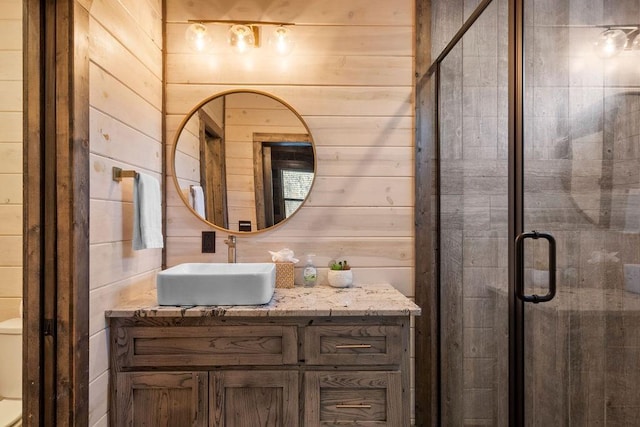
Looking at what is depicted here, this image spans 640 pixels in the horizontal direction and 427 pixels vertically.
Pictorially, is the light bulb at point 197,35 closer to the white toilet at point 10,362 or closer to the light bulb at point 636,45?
the white toilet at point 10,362

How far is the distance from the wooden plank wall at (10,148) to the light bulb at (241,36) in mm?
936

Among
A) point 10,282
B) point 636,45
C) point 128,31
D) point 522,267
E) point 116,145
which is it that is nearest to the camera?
point 636,45

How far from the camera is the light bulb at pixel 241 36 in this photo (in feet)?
6.35

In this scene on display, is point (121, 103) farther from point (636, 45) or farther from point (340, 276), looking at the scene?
point (636, 45)

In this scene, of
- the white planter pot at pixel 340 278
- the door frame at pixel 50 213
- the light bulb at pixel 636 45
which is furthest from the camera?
the white planter pot at pixel 340 278

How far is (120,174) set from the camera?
152cm

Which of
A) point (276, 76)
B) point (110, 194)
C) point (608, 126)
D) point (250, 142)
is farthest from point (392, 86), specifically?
point (110, 194)

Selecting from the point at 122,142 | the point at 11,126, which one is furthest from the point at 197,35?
the point at 11,126

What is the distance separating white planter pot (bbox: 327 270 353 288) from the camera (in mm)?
1892

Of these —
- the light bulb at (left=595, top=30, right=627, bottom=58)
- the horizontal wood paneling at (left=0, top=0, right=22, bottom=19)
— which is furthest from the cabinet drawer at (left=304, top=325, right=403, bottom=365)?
the horizontal wood paneling at (left=0, top=0, right=22, bottom=19)

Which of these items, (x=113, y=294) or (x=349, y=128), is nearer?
(x=113, y=294)

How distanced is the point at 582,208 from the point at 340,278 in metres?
1.11

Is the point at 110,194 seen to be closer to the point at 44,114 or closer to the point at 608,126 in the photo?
the point at 44,114

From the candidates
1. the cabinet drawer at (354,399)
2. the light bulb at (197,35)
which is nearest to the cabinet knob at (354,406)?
the cabinet drawer at (354,399)
